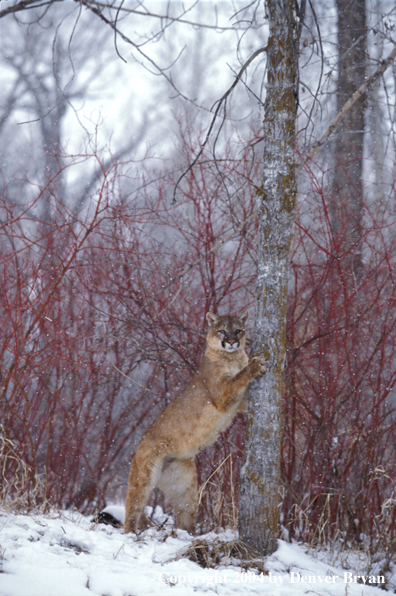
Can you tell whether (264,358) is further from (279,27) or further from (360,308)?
(279,27)

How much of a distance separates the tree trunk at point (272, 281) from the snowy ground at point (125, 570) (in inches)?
14.9

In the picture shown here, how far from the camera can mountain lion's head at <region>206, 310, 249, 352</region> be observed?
5.05m

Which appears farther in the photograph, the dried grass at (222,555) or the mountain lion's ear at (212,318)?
the mountain lion's ear at (212,318)

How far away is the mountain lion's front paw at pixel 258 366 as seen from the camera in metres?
3.91

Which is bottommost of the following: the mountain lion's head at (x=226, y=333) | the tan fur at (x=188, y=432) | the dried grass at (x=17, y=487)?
the dried grass at (x=17, y=487)

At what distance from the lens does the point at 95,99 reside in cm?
1627

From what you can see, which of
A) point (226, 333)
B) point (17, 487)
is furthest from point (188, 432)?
point (17, 487)

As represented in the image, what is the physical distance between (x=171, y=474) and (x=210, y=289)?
2250mm

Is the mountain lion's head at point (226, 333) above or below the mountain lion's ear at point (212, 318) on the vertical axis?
below

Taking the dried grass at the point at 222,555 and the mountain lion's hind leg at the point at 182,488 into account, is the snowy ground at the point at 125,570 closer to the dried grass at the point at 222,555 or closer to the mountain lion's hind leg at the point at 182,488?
the dried grass at the point at 222,555

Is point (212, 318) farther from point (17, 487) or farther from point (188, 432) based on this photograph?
point (17, 487)

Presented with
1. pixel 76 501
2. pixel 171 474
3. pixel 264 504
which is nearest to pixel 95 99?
pixel 76 501

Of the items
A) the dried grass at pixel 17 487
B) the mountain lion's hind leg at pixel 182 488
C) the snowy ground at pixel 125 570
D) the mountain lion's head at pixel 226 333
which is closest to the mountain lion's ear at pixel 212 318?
the mountain lion's head at pixel 226 333

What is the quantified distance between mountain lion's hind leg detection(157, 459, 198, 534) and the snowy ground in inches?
25.3
